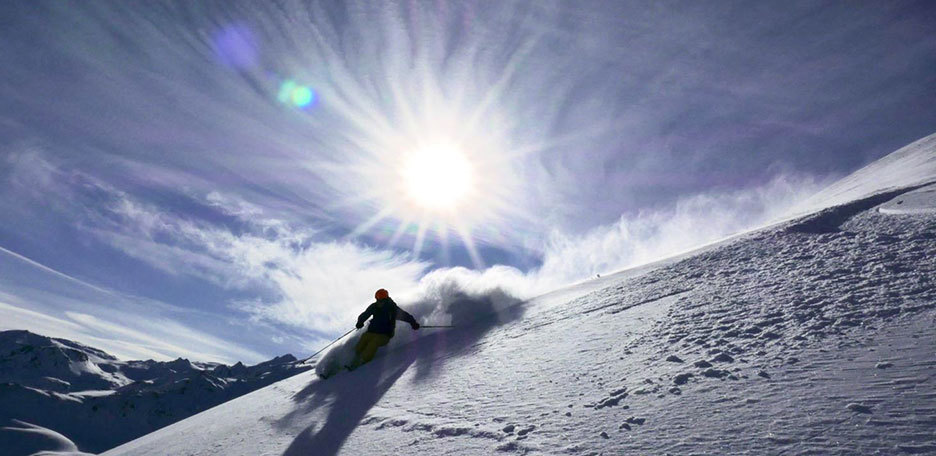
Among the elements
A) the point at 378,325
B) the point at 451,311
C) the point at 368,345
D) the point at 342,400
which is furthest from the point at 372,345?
the point at 342,400

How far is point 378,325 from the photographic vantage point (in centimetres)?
1135

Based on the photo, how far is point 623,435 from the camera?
365 cm

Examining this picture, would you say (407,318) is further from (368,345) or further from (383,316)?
(368,345)

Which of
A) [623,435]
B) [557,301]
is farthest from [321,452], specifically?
[557,301]

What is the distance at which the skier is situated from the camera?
440 inches

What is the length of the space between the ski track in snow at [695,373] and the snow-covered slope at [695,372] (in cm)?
2

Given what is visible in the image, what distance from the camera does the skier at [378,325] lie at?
11180 millimetres

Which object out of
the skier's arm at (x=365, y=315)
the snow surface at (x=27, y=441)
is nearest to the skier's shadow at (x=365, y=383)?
the skier's arm at (x=365, y=315)

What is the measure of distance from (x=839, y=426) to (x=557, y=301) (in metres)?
7.42

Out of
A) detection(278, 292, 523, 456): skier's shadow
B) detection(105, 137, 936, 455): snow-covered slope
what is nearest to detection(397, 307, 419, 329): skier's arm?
detection(278, 292, 523, 456): skier's shadow

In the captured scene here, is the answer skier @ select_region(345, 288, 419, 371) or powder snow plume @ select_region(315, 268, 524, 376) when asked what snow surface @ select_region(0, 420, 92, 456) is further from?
skier @ select_region(345, 288, 419, 371)

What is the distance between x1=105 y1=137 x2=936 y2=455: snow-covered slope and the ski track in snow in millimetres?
20

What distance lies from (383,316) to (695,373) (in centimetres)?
822

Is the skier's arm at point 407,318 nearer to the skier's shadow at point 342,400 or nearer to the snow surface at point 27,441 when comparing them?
the skier's shadow at point 342,400
